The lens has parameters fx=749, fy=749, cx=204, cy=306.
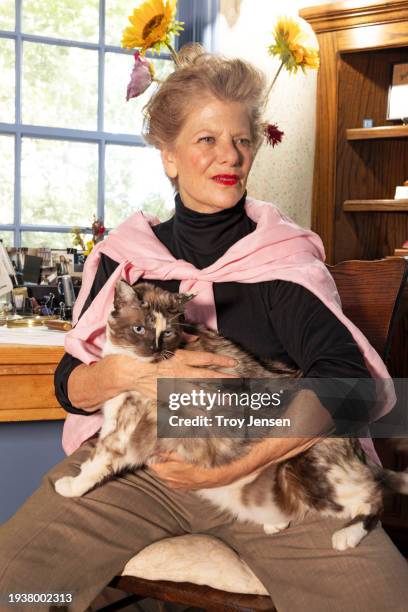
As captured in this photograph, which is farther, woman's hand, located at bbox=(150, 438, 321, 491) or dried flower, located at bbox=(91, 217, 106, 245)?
dried flower, located at bbox=(91, 217, 106, 245)

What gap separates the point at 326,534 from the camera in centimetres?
128

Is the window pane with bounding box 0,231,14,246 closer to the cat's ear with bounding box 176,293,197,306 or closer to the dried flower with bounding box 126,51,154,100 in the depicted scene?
the dried flower with bounding box 126,51,154,100

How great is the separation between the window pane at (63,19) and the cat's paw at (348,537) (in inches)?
123

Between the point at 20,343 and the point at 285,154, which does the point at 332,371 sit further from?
the point at 285,154

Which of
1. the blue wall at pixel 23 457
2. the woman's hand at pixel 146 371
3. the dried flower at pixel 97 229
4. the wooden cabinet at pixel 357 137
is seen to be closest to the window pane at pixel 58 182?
the dried flower at pixel 97 229

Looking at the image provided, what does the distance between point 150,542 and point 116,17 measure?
A: 307 centimetres

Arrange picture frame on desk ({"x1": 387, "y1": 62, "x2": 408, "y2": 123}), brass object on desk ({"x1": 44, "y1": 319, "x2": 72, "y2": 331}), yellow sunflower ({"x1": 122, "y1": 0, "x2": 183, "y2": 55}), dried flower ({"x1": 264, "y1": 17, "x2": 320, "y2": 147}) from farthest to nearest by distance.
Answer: picture frame on desk ({"x1": 387, "y1": 62, "x2": 408, "y2": 123})
dried flower ({"x1": 264, "y1": 17, "x2": 320, "y2": 147})
yellow sunflower ({"x1": 122, "y1": 0, "x2": 183, "y2": 55})
brass object on desk ({"x1": 44, "y1": 319, "x2": 72, "y2": 331})

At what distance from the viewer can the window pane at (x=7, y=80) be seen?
11.9 ft

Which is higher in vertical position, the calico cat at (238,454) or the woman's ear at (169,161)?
the woman's ear at (169,161)

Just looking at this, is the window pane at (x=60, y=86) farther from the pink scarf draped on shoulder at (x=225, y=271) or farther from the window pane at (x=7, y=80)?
the pink scarf draped on shoulder at (x=225, y=271)

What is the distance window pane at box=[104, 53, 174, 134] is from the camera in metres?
3.84

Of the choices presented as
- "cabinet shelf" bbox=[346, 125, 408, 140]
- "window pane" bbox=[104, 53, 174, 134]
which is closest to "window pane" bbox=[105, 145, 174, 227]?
"window pane" bbox=[104, 53, 174, 134]

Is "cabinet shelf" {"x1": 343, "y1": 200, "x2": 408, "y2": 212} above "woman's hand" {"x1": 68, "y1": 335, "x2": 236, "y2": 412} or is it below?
above

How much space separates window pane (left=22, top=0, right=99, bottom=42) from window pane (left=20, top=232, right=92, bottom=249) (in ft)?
3.21
